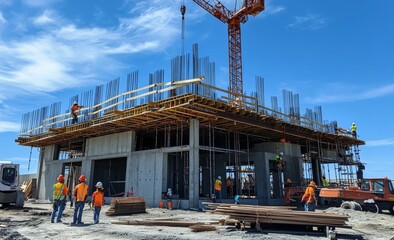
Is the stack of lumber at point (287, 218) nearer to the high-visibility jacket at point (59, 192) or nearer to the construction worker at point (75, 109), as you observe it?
the high-visibility jacket at point (59, 192)

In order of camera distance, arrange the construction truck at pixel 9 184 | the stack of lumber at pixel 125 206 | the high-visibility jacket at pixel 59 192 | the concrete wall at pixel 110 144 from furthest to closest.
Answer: the concrete wall at pixel 110 144
the construction truck at pixel 9 184
the stack of lumber at pixel 125 206
the high-visibility jacket at pixel 59 192

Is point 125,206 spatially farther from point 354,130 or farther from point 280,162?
point 354,130

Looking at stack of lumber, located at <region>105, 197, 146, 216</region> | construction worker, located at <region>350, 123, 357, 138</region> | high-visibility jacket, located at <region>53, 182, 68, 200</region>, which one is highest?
construction worker, located at <region>350, 123, 357, 138</region>

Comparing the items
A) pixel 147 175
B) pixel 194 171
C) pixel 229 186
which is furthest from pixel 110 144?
pixel 229 186

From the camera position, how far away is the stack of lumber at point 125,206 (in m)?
14.5

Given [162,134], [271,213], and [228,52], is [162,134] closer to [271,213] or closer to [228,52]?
[228,52]

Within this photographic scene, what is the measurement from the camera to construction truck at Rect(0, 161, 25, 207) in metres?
17.2

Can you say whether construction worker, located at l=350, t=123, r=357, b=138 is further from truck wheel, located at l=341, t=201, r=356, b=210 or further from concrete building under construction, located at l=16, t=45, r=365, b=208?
Answer: truck wheel, located at l=341, t=201, r=356, b=210

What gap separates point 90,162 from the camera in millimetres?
24844

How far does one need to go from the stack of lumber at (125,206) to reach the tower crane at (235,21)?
22.3 m

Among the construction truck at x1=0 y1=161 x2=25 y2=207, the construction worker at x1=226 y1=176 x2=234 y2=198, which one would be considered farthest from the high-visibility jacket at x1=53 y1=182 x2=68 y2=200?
the construction worker at x1=226 y1=176 x2=234 y2=198

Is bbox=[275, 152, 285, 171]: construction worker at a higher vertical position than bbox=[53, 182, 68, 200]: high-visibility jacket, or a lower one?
higher

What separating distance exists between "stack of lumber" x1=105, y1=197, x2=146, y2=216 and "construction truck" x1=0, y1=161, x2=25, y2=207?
648 centimetres

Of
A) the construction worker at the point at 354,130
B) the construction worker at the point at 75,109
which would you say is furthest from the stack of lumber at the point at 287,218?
the construction worker at the point at 354,130
